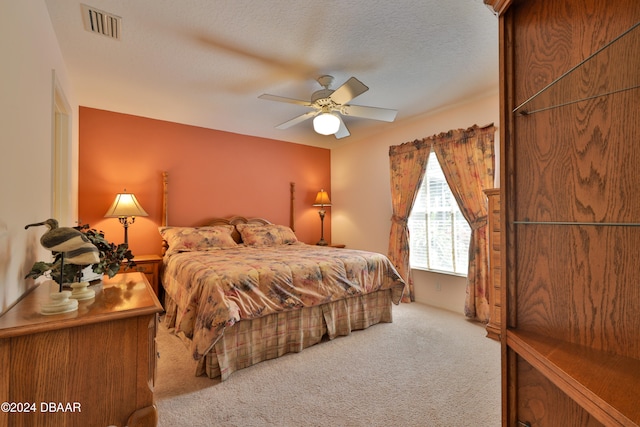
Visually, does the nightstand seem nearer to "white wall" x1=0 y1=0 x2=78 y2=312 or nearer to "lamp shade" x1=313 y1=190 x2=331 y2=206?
"white wall" x1=0 y1=0 x2=78 y2=312

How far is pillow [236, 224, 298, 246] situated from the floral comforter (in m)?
0.89

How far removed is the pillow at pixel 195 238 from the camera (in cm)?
351

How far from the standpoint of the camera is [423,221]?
401 cm

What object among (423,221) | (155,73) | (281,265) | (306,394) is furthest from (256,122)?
(306,394)

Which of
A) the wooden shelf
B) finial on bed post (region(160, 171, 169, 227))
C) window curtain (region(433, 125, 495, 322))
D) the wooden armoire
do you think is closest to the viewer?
the wooden shelf

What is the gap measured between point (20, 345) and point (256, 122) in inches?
142

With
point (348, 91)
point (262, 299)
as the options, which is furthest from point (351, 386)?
point (348, 91)

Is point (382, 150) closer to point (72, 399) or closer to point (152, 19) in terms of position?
point (152, 19)

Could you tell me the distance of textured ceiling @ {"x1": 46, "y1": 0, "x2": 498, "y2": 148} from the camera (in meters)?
1.90

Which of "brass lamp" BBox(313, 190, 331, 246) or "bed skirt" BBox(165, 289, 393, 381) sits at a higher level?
"brass lamp" BBox(313, 190, 331, 246)

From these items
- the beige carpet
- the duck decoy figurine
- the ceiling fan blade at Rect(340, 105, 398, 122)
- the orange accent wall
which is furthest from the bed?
the ceiling fan blade at Rect(340, 105, 398, 122)

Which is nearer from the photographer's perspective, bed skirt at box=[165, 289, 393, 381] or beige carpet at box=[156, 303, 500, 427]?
beige carpet at box=[156, 303, 500, 427]

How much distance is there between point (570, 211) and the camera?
900 millimetres

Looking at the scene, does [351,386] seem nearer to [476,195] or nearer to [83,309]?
[83,309]
